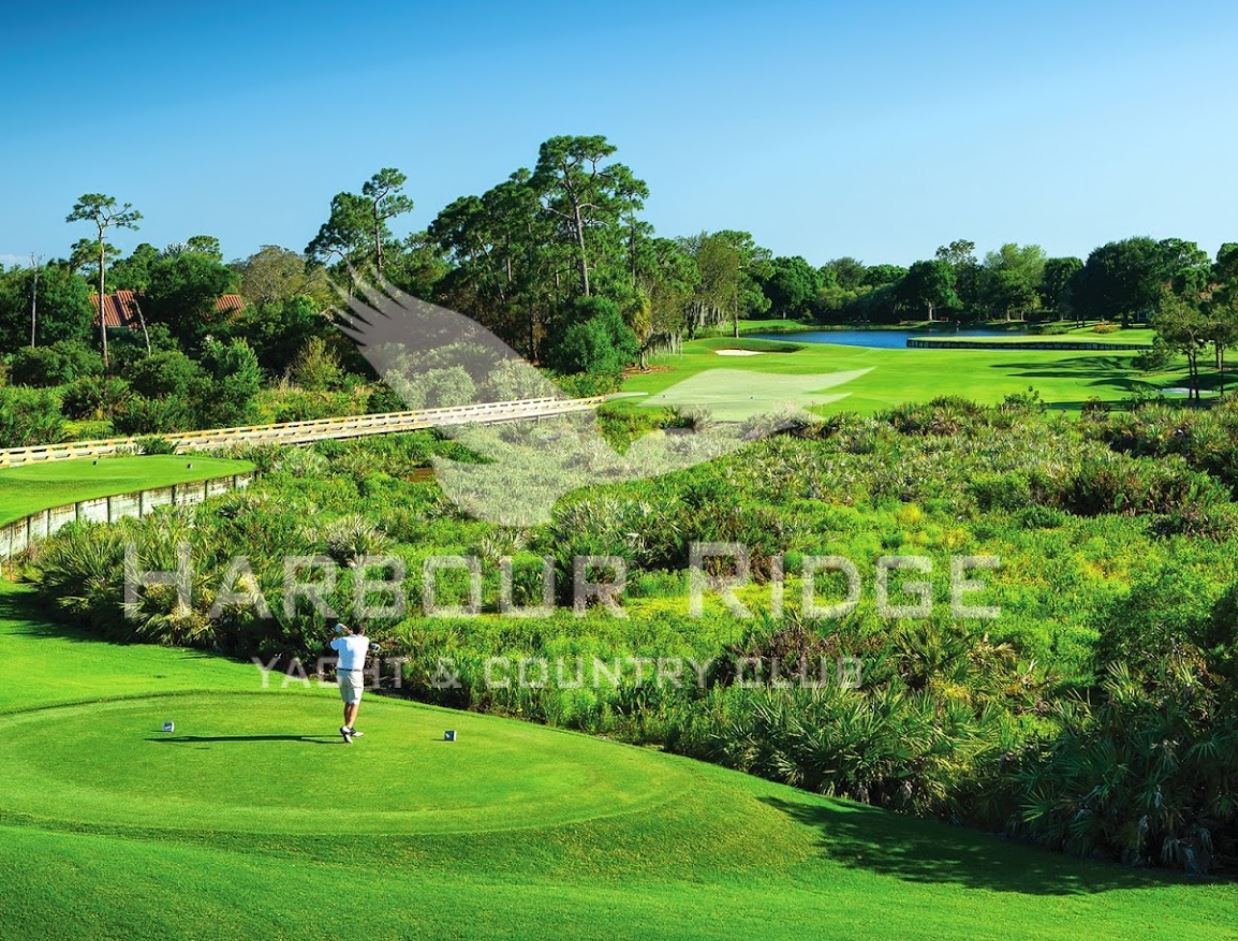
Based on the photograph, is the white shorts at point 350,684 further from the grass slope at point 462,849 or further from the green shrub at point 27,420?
the green shrub at point 27,420

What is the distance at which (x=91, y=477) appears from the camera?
32.6 meters

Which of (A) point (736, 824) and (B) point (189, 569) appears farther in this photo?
(B) point (189, 569)

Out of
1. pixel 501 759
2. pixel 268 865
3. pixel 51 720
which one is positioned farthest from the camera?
pixel 51 720

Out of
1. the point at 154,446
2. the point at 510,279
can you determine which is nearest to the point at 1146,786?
the point at 154,446

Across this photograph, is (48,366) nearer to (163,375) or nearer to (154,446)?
(163,375)

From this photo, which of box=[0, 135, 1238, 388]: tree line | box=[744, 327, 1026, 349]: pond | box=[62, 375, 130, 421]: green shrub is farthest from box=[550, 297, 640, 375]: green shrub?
box=[744, 327, 1026, 349]: pond

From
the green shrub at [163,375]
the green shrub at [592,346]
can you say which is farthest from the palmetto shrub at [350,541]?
the green shrub at [592,346]

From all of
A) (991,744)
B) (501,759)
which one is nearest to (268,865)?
(501,759)

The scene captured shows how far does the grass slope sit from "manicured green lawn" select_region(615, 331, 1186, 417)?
37.8 metres

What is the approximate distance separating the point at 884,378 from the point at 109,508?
130ft

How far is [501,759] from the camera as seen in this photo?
11078mm

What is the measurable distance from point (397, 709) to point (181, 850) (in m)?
5.40

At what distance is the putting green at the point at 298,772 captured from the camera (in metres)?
9.10

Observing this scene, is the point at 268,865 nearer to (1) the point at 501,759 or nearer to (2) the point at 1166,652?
(1) the point at 501,759
